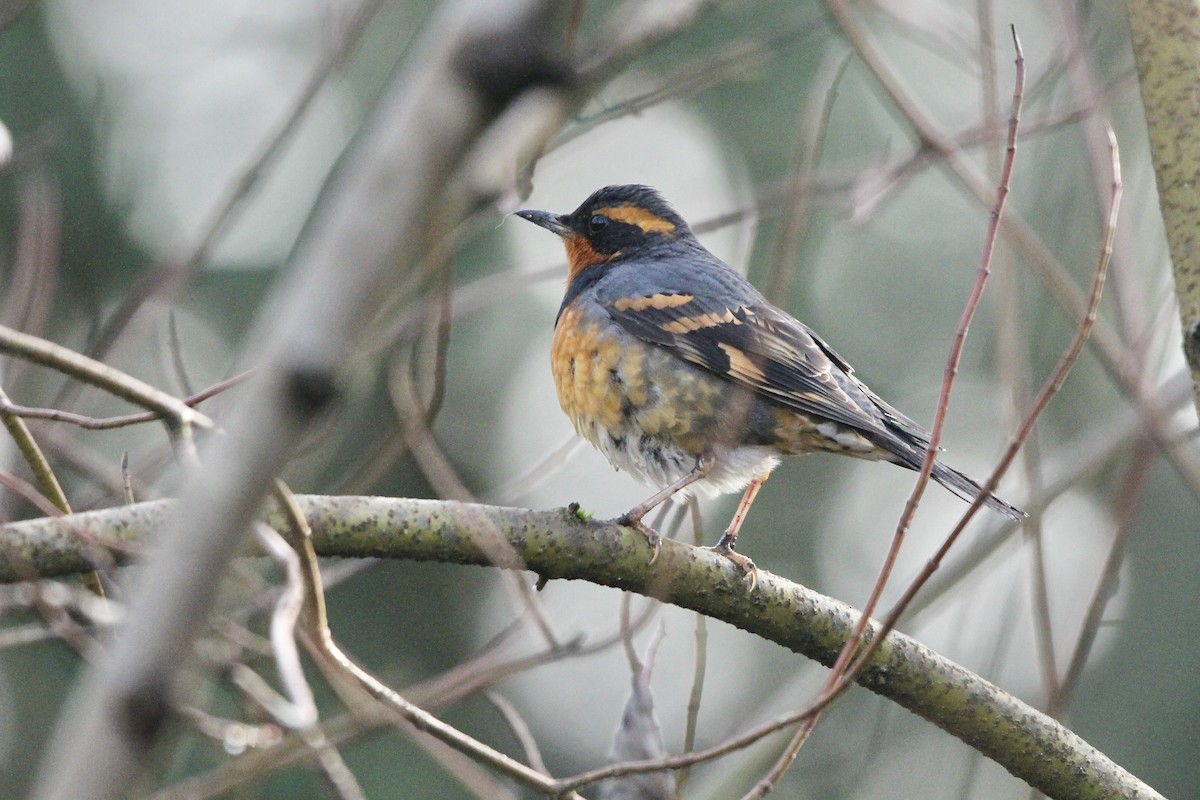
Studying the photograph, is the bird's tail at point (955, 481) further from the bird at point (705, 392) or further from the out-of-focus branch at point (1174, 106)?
the out-of-focus branch at point (1174, 106)

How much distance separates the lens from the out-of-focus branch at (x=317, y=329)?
1097mm

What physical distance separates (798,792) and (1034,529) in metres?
4.55

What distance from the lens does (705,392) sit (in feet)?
17.7

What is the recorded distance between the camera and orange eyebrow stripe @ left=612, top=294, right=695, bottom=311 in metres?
5.72

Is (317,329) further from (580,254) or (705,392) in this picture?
(580,254)

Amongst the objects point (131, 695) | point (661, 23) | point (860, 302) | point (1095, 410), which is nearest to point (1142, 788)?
point (661, 23)

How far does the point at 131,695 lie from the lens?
112cm

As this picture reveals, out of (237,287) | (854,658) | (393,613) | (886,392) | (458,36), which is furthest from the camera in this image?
(886,392)

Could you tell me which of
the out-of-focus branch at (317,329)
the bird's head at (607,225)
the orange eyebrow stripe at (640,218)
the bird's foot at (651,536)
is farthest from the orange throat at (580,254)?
the out-of-focus branch at (317,329)

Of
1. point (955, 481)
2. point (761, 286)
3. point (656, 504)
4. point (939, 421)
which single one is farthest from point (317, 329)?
point (761, 286)

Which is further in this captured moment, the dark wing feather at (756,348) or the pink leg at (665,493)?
the dark wing feather at (756,348)

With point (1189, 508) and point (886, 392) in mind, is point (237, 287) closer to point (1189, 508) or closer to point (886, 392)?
point (886, 392)

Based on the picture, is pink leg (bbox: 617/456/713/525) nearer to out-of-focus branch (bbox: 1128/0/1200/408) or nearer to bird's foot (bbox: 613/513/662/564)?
bird's foot (bbox: 613/513/662/564)

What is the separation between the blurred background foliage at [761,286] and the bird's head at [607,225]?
0.36 meters
